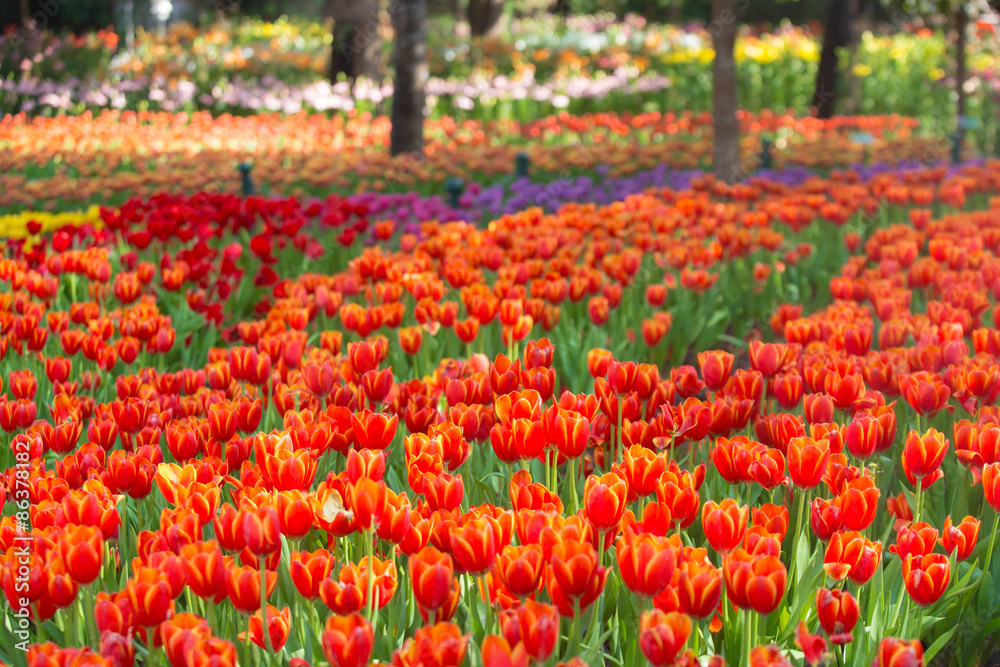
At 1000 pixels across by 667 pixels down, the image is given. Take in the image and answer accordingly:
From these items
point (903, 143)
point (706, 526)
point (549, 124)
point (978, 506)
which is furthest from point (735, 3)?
point (706, 526)

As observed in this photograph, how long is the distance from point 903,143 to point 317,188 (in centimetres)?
621

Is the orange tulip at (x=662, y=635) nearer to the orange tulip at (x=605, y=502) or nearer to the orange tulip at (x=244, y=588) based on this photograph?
the orange tulip at (x=605, y=502)

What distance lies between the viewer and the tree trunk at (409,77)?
8898mm

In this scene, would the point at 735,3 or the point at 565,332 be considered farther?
the point at 735,3

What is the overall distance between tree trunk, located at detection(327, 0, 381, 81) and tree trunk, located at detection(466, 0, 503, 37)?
4.05 metres

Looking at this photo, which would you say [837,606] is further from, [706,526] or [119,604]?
[119,604]

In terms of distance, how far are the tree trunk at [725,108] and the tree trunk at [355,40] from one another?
7.58 meters

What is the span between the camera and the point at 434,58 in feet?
51.8

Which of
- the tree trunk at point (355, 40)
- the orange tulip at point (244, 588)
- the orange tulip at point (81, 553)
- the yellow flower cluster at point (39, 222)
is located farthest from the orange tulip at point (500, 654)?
the tree trunk at point (355, 40)

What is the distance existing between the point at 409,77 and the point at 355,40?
581cm

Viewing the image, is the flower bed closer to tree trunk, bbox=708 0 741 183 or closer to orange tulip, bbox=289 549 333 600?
orange tulip, bbox=289 549 333 600

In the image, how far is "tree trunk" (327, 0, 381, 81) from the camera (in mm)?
14289

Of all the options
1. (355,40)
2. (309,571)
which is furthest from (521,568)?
(355,40)

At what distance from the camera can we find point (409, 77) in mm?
9086
